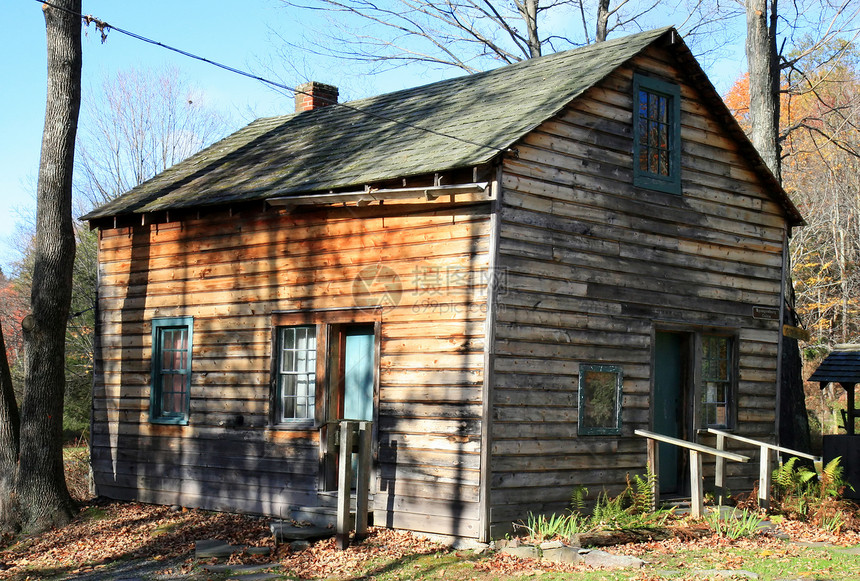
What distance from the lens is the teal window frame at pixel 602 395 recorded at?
11.1 metres

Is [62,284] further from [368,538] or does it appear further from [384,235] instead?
[368,538]

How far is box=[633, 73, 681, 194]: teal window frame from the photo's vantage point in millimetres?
12195

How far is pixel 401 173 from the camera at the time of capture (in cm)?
1082

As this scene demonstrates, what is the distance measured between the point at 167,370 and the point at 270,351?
95.3 inches

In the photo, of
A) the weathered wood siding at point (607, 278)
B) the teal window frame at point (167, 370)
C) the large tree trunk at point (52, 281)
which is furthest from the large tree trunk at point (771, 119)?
the large tree trunk at point (52, 281)

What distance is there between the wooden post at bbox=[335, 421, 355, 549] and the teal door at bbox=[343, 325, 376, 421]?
122 centimetres

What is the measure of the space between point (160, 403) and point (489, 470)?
249 inches

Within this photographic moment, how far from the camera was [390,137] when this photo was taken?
1304 centimetres

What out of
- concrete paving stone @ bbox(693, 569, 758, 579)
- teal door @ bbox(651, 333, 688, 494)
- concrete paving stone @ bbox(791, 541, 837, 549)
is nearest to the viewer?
concrete paving stone @ bbox(693, 569, 758, 579)

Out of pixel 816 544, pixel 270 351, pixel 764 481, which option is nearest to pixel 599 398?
pixel 764 481

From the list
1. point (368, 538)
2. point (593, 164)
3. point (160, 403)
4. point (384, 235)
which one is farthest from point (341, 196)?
point (160, 403)

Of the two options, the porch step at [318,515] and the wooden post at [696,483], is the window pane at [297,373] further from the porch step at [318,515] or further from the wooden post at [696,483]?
the wooden post at [696,483]

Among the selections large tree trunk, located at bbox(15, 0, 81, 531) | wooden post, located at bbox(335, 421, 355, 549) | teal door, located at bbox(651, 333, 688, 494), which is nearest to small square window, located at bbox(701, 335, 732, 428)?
teal door, located at bbox(651, 333, 688, 494)

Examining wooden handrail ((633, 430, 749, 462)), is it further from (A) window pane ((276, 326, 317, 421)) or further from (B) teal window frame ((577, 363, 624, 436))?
(A) window pane ((276, 326, 317, 421))
